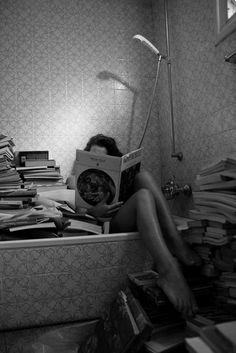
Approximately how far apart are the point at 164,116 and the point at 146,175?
36.0 inches

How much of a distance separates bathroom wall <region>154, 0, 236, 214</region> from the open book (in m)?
0.45

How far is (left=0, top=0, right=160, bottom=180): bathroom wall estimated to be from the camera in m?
2.11

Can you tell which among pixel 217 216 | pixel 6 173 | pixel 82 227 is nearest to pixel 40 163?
pixel 6 173

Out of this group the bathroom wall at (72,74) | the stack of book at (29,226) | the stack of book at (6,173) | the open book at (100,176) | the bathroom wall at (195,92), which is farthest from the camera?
the bathroom wall at (72,74)

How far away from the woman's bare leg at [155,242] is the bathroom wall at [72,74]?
3.34 ft

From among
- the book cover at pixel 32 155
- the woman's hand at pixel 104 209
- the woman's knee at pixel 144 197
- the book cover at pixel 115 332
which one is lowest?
the book cover at pixel 115 332

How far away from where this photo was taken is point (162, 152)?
229cm

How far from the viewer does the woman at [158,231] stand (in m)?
0.92

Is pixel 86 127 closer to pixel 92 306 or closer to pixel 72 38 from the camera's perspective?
pixel 72 38

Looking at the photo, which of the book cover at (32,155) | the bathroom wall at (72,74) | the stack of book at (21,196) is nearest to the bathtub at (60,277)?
the stack of book at (21,196)

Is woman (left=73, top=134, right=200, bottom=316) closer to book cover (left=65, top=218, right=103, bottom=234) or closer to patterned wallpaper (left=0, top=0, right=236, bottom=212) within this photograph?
book cover (left=65, top=218, right=103, bottom=234)

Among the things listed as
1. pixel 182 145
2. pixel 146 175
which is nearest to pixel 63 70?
pixel 182 145

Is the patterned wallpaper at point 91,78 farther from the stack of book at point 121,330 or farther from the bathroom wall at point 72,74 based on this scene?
the stack of book at point 121,330

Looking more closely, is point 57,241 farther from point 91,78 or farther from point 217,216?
point 91,78
